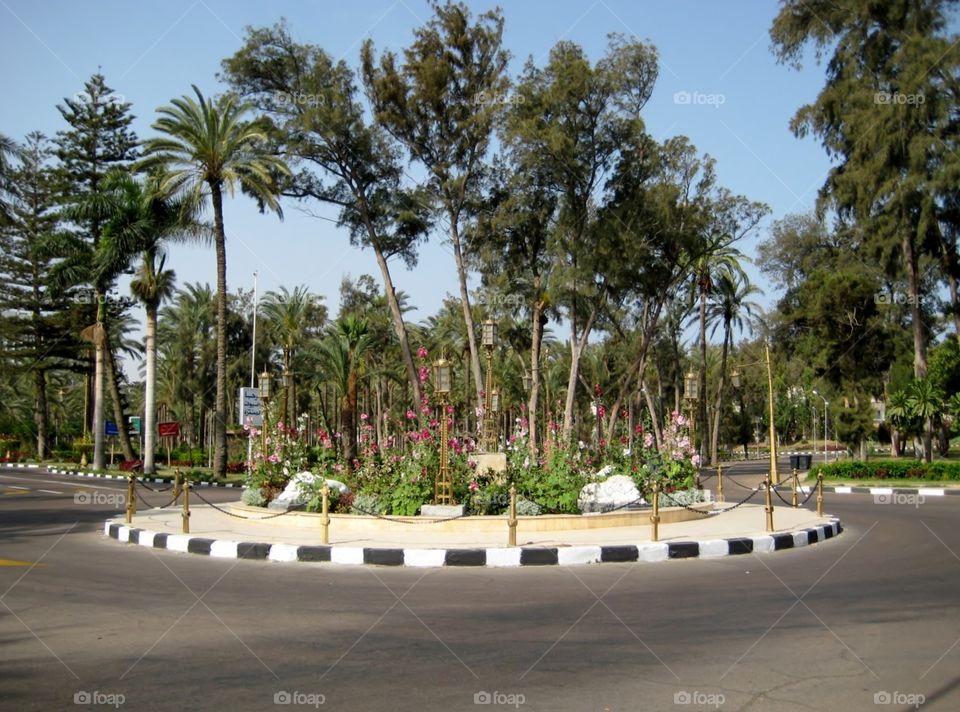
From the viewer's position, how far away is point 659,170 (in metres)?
34.1

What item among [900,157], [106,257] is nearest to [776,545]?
[900,157]

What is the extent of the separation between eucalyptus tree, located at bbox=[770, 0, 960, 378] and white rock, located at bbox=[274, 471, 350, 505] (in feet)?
96.2

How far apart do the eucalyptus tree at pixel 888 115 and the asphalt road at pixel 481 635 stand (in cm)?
2846

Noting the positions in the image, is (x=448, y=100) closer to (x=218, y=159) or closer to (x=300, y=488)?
(x=218, y=159)

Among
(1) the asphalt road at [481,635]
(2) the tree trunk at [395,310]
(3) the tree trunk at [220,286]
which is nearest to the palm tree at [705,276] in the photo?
(2) the tree trunk at [395,310]

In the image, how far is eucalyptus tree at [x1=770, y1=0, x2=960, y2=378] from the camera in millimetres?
36344

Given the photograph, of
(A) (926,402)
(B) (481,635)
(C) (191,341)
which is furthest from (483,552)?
(C) (191,341)

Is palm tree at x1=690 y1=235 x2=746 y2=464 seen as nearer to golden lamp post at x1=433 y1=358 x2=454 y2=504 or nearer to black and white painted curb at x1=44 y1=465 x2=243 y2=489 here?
black and white painted curb at x1=44 y1=465 x2=243 y2=489

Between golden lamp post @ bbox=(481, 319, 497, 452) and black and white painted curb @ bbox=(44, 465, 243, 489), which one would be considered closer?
golden lamp post @ bbox=(481, 319, 497, 452)

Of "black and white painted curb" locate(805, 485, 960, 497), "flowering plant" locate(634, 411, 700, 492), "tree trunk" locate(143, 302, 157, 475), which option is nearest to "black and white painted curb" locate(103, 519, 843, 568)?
"flowering plant" locate(634, 411, 700, 492)

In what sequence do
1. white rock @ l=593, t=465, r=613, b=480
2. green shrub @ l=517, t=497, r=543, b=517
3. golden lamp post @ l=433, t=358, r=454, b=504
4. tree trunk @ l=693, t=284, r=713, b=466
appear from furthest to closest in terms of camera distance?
tree trunk @ l=693, t=284, r=713, b=466, white rock @ l=593, t=465, r=613, b=480, golden lamp post @ l=433, t=358, r=454, b=504, green shrub @ l=517, t=497, r=543, b=517

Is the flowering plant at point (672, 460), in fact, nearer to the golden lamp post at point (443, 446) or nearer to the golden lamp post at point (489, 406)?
the golden lamp post at point (489, 406)

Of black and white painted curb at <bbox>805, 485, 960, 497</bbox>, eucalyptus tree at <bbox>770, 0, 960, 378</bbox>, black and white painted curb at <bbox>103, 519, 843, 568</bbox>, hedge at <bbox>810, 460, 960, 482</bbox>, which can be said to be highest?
eucalyptus tree at <bbox>770, 0, 960, 378</bbox>

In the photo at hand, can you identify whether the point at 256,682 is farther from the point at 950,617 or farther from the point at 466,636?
the point at 950,617
